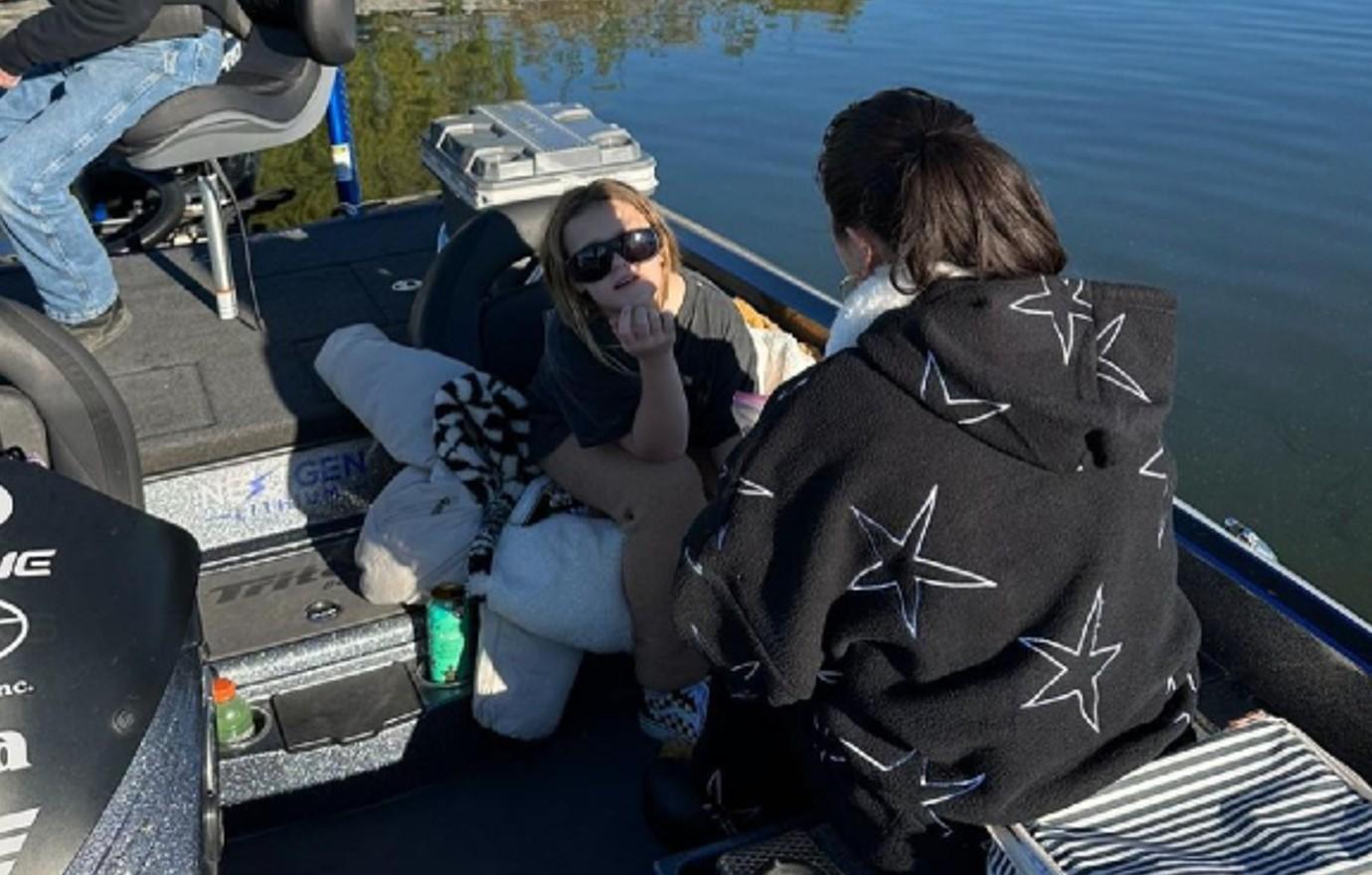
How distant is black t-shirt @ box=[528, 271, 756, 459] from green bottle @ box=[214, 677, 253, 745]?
543mm

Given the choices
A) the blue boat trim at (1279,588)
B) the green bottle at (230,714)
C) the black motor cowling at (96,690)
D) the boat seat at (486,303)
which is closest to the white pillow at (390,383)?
the boat seat at (486,303)

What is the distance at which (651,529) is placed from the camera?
6.23 feet

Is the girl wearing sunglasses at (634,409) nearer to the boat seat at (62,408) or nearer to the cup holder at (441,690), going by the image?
the cup holder at (441,690)

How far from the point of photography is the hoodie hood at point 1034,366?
3.65 ft

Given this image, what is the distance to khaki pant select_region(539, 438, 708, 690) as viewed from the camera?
1895mm

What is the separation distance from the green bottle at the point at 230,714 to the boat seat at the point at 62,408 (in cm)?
29

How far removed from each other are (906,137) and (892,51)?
7806 mm

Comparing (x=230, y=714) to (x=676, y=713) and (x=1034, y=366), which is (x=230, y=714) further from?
(x=1034, y=366)

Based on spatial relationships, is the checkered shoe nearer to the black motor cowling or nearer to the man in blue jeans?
the black motor cowling

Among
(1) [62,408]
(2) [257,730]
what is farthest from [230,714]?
(1) [62,408]

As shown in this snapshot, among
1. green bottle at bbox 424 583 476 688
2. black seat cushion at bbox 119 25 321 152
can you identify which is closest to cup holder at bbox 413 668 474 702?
green bottle at bbox 424 583 476 688

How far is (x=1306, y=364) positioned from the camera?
4.81 meters

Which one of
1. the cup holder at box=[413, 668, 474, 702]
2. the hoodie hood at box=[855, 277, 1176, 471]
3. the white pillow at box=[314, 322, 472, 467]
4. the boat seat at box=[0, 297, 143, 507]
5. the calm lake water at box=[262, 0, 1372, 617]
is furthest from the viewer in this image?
the calm lake water at box=[262, 0, 1372, 617]

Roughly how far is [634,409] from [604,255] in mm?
213
